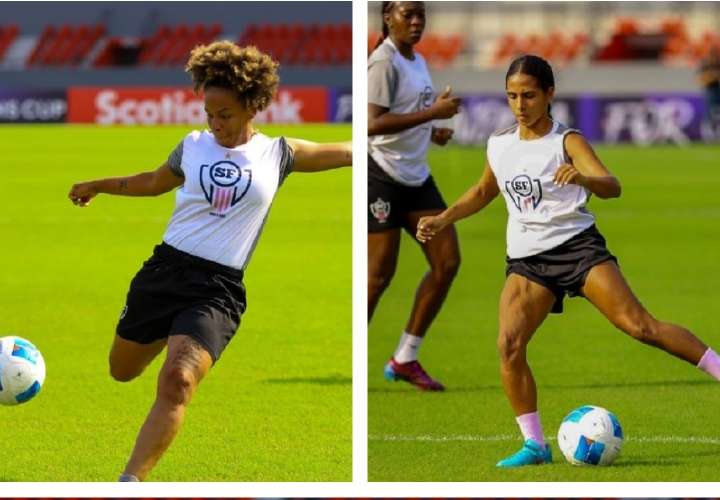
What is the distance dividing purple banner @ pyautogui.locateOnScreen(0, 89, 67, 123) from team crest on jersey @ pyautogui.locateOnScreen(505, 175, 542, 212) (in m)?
29.1

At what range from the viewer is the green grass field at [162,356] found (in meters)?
6.46

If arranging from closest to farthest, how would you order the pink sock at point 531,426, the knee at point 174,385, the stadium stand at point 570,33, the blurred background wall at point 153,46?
the knee at point 174,385 → the pink sock at point 531,426 → the blurred background wall at point 153,46 → the stadium stand at point 570,33

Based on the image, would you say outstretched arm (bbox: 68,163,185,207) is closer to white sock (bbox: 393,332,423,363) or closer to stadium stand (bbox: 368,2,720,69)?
white sock (bbox: 393,332,423,363)

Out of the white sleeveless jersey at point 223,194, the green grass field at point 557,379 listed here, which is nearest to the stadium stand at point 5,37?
the green grass field at point 557,379

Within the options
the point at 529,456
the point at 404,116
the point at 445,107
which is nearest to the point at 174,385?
the point at 529,456

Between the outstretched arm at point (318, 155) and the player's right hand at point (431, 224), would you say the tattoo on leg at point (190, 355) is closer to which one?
the outstretched arm at point (318, 155)

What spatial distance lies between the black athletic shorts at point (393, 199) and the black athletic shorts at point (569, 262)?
200 cm

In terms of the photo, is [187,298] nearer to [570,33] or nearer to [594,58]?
[594,58]

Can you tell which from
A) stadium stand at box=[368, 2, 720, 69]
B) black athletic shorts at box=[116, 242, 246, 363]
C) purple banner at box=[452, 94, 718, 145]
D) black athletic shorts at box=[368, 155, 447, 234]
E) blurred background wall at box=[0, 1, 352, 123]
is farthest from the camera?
stadium stand at box=[368, 2, 720, 69]

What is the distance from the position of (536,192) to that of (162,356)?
389 cm

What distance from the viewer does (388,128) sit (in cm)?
777

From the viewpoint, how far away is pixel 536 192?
6.00 metres

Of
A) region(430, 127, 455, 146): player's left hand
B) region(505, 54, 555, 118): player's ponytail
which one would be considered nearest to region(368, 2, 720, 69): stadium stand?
region(430, 127, 455, 146): player's left hand

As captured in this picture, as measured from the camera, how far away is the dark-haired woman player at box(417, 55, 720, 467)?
235 inches
